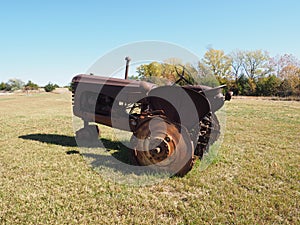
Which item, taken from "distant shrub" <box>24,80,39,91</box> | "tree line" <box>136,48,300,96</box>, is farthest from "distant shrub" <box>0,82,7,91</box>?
"tree line" <box>136,48,300,96</box>

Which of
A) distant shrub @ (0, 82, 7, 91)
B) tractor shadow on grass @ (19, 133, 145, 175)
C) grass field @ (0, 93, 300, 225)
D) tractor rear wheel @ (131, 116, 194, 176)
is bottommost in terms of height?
grass field @ (0, 93, 300, 225)

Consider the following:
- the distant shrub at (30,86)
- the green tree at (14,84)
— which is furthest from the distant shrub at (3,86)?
the distant shrub at (30,86)

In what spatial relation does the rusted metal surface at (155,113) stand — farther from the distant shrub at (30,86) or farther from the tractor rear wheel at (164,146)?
the distant shrub at (30,86)

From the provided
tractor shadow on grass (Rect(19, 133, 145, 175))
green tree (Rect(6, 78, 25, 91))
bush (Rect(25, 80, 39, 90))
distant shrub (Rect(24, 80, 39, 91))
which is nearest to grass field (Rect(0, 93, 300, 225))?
tractor shadow on grass (Rect(19, 133, 145, 175))

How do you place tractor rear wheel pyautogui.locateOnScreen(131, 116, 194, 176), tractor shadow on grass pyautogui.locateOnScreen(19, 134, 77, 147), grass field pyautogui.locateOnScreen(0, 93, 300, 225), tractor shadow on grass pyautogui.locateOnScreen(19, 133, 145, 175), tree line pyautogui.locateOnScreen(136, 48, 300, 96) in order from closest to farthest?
grass field pyautogui.locateOnScreen(0, 93, 300, 225)
tractor rear wheel pyautogui.locateOnScreen(131, 116, 194, 176)
tractor shadow on grass pyautogui.locateOnScreen(19, 133, 145, 175)
tractor shadow on grass pyautogui.locateOnScreen(19, 134, 77, 147)
tree line pyautogui.locateOnScreen(136, 48, 300, 96)

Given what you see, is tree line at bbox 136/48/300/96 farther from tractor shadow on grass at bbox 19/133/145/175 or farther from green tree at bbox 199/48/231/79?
tractor shadow on grass at bbox 19/133/145/175

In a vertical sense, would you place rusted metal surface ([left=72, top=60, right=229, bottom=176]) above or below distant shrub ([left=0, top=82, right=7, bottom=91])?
below

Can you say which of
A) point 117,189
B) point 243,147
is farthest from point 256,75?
point 117,189

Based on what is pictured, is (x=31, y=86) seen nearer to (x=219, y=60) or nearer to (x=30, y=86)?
(x=30, y=86)

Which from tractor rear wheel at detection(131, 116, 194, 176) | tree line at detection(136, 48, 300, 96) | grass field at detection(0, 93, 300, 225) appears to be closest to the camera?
grass field at detection(0, 93, 300, 225)

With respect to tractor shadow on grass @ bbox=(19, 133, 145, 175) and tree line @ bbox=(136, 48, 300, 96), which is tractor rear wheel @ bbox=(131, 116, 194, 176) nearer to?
tractor shadow on grass @ bbox=(19, 133, 145, 175)

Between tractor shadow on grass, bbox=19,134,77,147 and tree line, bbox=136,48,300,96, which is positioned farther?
tree line, bbox=136,48,300,96

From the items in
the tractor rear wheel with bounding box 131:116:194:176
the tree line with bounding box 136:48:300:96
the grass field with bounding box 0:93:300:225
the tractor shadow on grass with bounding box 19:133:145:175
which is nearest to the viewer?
the grass field with bounding box 0:93:300:225

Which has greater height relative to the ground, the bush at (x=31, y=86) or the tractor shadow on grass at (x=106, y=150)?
the bush at (x=31, y=86)
